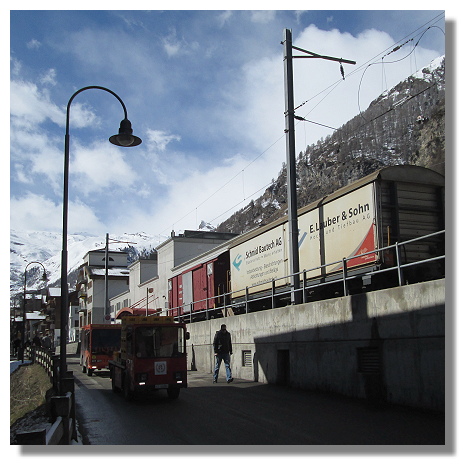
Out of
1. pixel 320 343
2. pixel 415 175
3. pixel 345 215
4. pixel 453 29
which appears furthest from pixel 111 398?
pixel 453 29

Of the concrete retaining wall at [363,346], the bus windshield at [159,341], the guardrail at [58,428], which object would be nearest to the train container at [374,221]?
the concrete retaining wall at [363,346]


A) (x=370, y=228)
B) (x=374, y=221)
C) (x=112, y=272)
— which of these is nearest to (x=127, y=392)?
(x=370, y=228)

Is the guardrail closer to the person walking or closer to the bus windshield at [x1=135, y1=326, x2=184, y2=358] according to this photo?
the bus windshield at [x1=135, y1=326, x2=184, y2=358]

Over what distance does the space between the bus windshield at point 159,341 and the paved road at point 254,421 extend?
125 centimetres

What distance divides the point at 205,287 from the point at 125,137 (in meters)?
14.7

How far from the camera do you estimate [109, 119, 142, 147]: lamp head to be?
12195 millimetres

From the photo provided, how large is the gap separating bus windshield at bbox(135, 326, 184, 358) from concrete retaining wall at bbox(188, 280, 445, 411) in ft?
10.4

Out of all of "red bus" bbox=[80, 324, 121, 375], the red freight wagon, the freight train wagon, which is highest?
the freight train wagon

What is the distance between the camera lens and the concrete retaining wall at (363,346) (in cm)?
959

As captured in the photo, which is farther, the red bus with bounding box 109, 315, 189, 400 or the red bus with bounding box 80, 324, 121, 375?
the red bus with bounding box 80, 324, 121, 375

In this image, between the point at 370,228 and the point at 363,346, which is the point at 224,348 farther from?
the point at 370,228

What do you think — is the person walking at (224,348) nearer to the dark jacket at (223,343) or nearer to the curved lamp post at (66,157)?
the dark jacket at (223,343)

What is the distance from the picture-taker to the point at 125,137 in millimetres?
12219

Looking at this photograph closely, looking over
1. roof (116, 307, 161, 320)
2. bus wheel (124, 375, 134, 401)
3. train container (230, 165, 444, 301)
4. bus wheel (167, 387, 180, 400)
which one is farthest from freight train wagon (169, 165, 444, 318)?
roof (116, 307, 161, 320)
